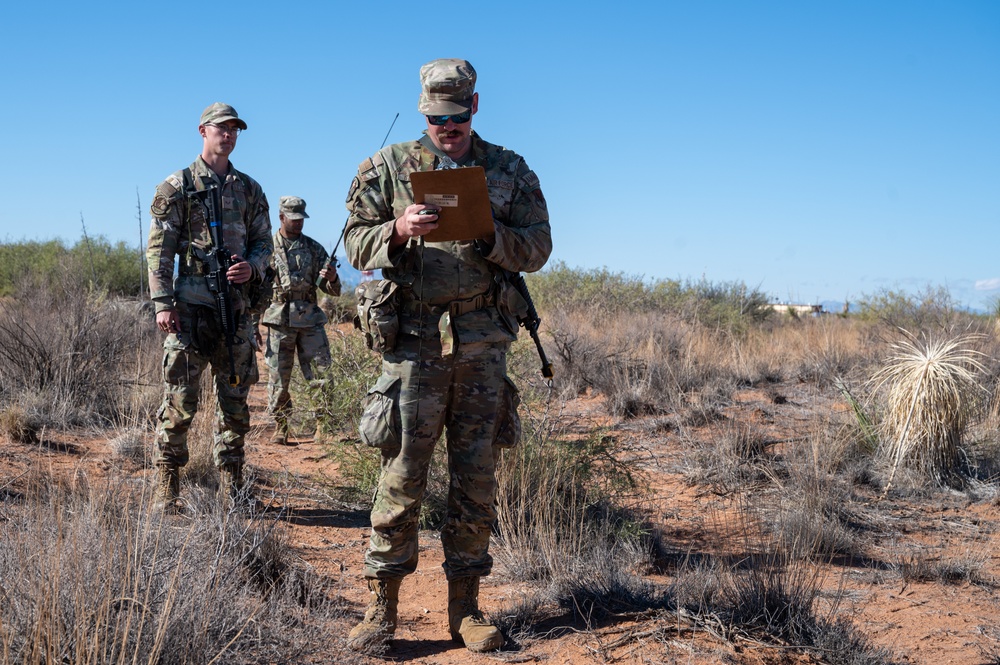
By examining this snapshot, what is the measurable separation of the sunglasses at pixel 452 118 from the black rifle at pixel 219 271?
2297mm

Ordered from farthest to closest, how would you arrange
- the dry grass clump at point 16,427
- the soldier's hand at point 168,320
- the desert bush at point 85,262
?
the desert bush at point 85,262
the dry grass clump at point 16,427
the soldier's hand at point 168,320

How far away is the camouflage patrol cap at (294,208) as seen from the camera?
9.08 metres

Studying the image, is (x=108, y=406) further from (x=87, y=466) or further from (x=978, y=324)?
(x=978, y=324)

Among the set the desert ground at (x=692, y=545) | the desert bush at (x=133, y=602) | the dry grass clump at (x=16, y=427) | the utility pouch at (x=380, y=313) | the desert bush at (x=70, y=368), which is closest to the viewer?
the desert bush at (x=133, y=602)

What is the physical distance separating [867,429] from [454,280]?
4828 mm

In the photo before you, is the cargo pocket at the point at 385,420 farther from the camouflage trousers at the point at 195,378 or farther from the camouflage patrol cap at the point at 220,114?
the camouflage patrol cap at the point at 220,114

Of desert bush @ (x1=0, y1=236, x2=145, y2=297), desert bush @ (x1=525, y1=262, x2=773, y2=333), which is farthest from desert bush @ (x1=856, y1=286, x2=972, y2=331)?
desert bush @ (x1=0, y1=236, x2=145, y2=297)

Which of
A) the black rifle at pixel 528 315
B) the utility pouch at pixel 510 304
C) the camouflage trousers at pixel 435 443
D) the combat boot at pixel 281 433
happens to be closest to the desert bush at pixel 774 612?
the camouflage trousers at pixel 435 443

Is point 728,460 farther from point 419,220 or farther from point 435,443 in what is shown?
point 419,220

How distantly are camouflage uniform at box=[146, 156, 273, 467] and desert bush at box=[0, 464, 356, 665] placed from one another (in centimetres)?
171

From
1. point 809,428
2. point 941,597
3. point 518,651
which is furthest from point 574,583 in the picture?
point 809,428

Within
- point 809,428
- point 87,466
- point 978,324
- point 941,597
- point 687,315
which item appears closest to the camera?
point 941,597

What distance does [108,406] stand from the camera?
851cm

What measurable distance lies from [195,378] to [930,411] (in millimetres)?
5270
